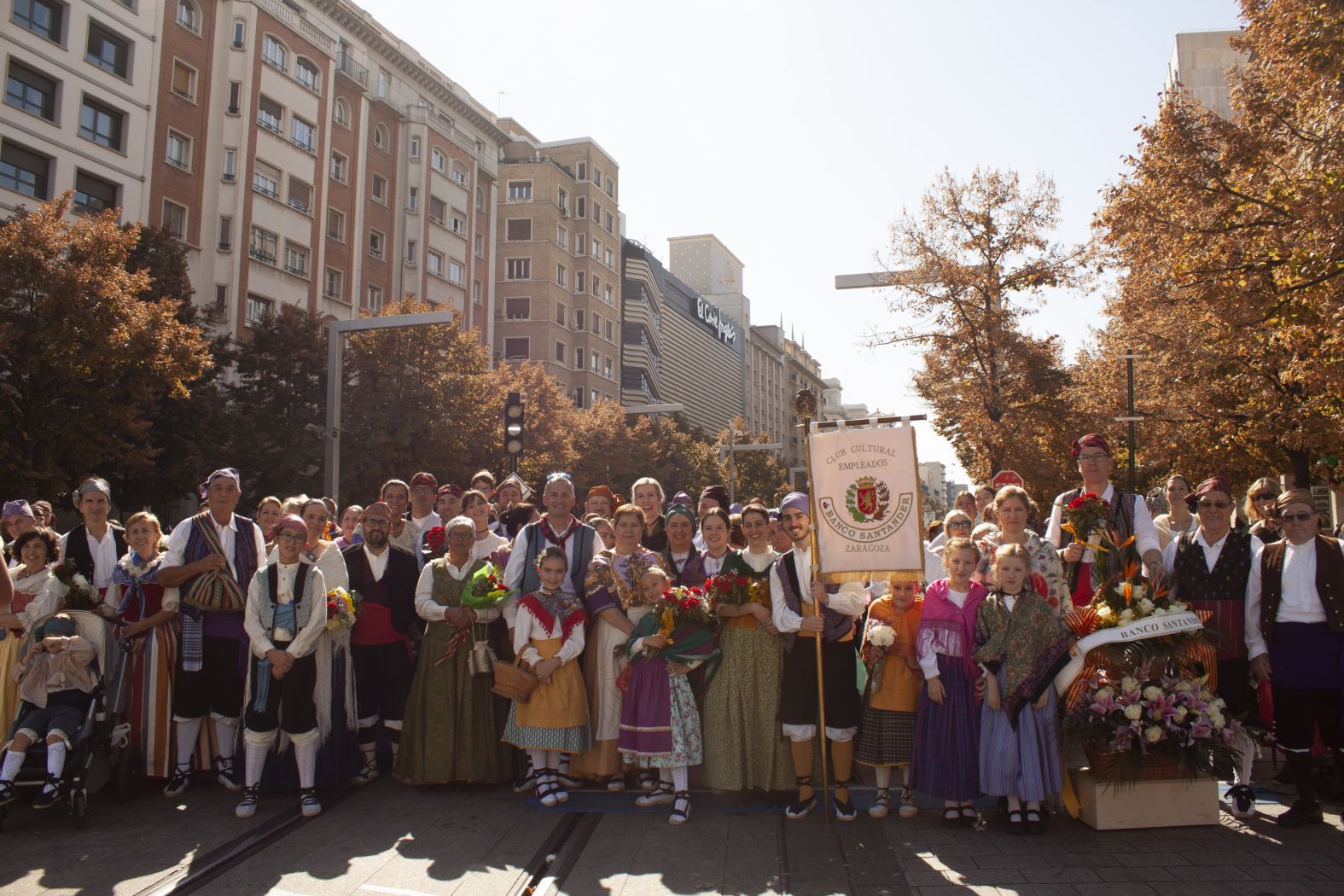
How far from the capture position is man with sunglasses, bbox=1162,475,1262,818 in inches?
273

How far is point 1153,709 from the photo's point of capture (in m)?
6.30

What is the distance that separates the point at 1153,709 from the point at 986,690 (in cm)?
100

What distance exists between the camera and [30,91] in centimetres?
2741

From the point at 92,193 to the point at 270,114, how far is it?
912 cm

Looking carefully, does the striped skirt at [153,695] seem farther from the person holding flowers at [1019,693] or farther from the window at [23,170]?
the window at [23,170]

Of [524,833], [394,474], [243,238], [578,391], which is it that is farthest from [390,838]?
[578,391]

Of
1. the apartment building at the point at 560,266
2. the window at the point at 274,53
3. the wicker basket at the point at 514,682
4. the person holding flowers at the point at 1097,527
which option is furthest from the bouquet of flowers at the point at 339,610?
the apartment building at the point at 560,266

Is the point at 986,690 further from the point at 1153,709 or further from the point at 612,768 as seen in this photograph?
the point at 612,768

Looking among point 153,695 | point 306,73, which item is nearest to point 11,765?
point 153,695

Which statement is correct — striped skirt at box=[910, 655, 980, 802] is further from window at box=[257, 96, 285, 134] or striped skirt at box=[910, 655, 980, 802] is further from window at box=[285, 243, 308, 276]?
window at box=[257, 96, 285, 134]

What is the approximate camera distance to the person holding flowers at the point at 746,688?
7.09 meters

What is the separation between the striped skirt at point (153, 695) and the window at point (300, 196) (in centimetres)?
3290

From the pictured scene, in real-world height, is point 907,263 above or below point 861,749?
above

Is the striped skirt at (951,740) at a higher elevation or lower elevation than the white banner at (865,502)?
lower
